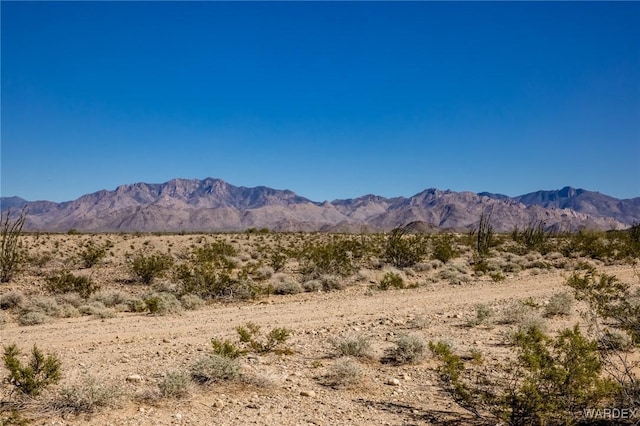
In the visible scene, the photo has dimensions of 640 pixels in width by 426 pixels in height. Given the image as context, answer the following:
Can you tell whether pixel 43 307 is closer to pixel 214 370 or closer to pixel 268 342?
pixel 268 342

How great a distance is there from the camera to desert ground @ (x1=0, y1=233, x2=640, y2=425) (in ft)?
21.1

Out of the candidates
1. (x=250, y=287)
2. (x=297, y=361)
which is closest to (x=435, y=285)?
(x=250, y=287)

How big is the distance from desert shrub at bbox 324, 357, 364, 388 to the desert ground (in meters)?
0.02

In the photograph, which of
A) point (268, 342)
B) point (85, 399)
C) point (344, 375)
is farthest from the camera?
point (268, 342)

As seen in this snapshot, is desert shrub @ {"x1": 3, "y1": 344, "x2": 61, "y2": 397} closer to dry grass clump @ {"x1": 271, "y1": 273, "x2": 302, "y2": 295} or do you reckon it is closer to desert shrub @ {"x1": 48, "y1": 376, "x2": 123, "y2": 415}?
desert shrub @ {"x1": 48, "y1": 376, "x2": 123, "y2": 415}

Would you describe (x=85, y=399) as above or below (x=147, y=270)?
below

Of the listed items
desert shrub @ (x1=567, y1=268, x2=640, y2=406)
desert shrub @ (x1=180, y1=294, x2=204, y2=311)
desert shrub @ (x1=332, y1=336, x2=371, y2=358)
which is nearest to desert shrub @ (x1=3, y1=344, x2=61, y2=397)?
desert shrub @ (x1=332, y1=336, x2=371, y2=358)

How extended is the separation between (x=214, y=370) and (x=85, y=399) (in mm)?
1867

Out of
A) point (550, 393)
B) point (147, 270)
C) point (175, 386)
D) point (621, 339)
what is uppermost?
point (621, 339)

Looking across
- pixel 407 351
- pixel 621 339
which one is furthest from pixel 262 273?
pixel 621 339

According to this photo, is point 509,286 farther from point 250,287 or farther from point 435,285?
point 250,287

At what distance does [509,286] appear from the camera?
Result: 1841cm

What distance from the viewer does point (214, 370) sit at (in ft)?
24.2

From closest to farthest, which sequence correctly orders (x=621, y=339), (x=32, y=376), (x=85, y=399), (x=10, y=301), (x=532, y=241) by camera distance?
(x=85, y=399)
(x=32, y=376)
(x=621, y=339)
(x=10, y=301)
(x=532, y=241)
